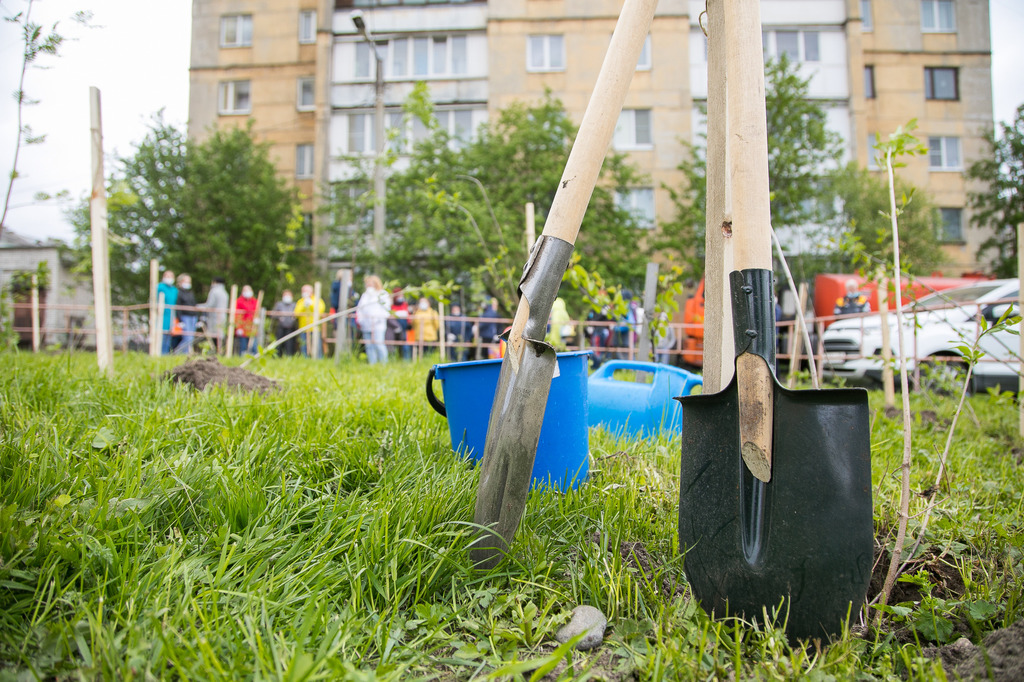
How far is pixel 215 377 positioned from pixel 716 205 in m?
2.96

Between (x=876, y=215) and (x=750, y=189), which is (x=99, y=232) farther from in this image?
(x=876, y=215)

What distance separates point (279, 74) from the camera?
21.4 metres

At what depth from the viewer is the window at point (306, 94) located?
21422 millimetres

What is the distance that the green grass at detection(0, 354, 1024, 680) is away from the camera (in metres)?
1.04

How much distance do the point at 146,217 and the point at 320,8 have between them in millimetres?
9274

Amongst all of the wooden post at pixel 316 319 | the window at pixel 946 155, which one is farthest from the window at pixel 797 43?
the wooden post at pixel 316 319

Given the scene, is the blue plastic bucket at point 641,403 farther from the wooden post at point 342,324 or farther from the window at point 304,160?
the window at point 304,160

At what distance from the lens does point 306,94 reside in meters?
21.7

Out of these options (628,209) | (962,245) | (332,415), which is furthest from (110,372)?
(962,245)

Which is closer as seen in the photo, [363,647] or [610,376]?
[363,647]

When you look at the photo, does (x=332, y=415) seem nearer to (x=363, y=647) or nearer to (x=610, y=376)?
(x=363, y=647)

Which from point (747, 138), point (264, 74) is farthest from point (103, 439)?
point (264, 74)

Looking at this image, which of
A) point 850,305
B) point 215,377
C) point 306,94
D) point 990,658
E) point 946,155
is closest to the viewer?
point 990,658

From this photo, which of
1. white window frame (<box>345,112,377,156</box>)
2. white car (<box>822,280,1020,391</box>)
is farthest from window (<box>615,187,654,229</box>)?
white car (<box>822,280,1020,391</box>)
